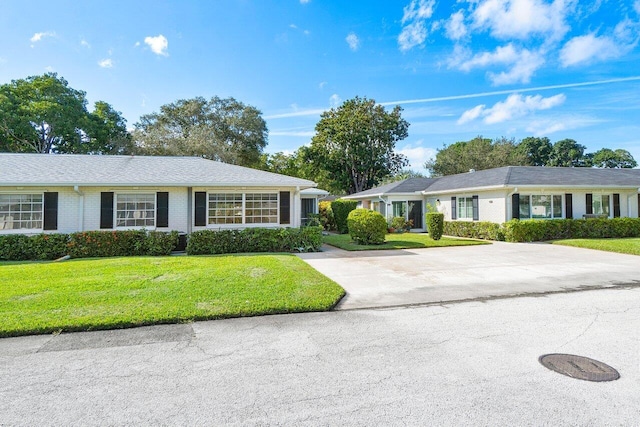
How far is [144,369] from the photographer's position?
3.42 meters

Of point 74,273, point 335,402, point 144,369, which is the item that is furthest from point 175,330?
point 74,273

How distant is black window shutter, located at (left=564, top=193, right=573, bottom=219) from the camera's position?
680 inches

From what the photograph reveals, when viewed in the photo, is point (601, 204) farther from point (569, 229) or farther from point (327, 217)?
point (327, 217)

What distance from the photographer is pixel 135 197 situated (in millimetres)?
12219

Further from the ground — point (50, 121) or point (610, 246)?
point (50, 121)

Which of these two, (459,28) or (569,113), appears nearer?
(459,28)

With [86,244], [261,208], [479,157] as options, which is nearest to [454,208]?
[261,208]

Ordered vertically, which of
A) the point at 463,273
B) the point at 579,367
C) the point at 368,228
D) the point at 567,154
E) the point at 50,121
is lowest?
the point at 579,367

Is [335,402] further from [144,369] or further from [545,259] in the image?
[545,259]

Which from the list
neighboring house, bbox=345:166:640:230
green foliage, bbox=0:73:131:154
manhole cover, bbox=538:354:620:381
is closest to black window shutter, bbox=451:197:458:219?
neighboring house, bbox=345:166:640:230

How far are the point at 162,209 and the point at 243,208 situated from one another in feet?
9.38

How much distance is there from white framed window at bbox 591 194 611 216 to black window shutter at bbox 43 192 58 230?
79.8ft

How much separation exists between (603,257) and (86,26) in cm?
2088

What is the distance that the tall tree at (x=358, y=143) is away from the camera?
3494cm
